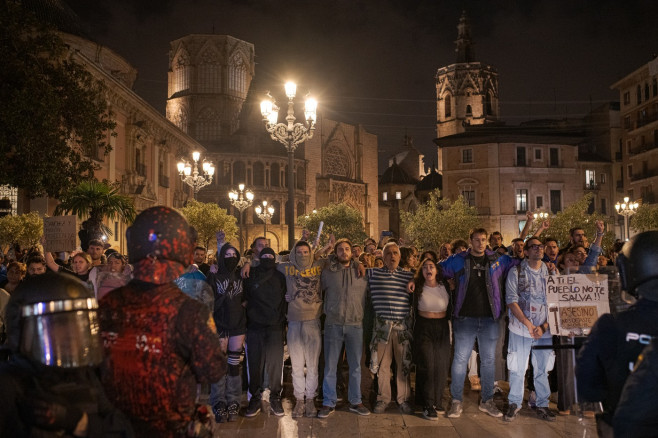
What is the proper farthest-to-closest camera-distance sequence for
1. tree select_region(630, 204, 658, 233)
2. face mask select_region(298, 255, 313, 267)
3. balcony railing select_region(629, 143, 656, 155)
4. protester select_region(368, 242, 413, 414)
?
balcony railing select_region(629, 143, 656, 155) → tree select_region(630, 204, 658, 233) → face mask select_region(298, 255, 313, 267) → protester select_region(368, 242, 413, 414)

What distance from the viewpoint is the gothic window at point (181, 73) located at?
2562 inches

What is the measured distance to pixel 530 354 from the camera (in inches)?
272

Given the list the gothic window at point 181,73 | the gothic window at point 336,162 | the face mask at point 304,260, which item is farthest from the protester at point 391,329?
the gothic window at point 181,73

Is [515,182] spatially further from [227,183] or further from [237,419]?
[237,419]

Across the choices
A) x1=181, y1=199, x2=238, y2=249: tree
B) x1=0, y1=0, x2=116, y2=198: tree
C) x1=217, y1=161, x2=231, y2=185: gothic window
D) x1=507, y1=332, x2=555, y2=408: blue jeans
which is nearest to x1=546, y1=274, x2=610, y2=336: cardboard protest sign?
x1=507, y1=332, x2=555, y2=408: blue jeans

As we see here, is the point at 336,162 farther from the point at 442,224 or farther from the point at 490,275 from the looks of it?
the point at 490,275

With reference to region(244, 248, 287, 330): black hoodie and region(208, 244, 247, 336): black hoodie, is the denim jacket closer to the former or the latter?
region(244, 248, 287, 330): black hoodie

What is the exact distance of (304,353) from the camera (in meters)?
6.88

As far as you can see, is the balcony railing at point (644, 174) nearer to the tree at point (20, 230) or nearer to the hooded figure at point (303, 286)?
the tree at point (20, 230)

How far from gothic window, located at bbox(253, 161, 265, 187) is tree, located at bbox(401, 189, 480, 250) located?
18.9 meters

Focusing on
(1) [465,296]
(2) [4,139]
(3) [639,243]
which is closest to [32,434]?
(3) [639,243]

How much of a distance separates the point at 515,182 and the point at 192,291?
44.7 m

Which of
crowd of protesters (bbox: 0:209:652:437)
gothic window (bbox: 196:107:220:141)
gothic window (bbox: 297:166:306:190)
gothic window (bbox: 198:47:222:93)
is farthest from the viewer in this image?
gothic window (bbox: 198:47:222:93)

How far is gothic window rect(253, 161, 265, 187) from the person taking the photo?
190 feet
